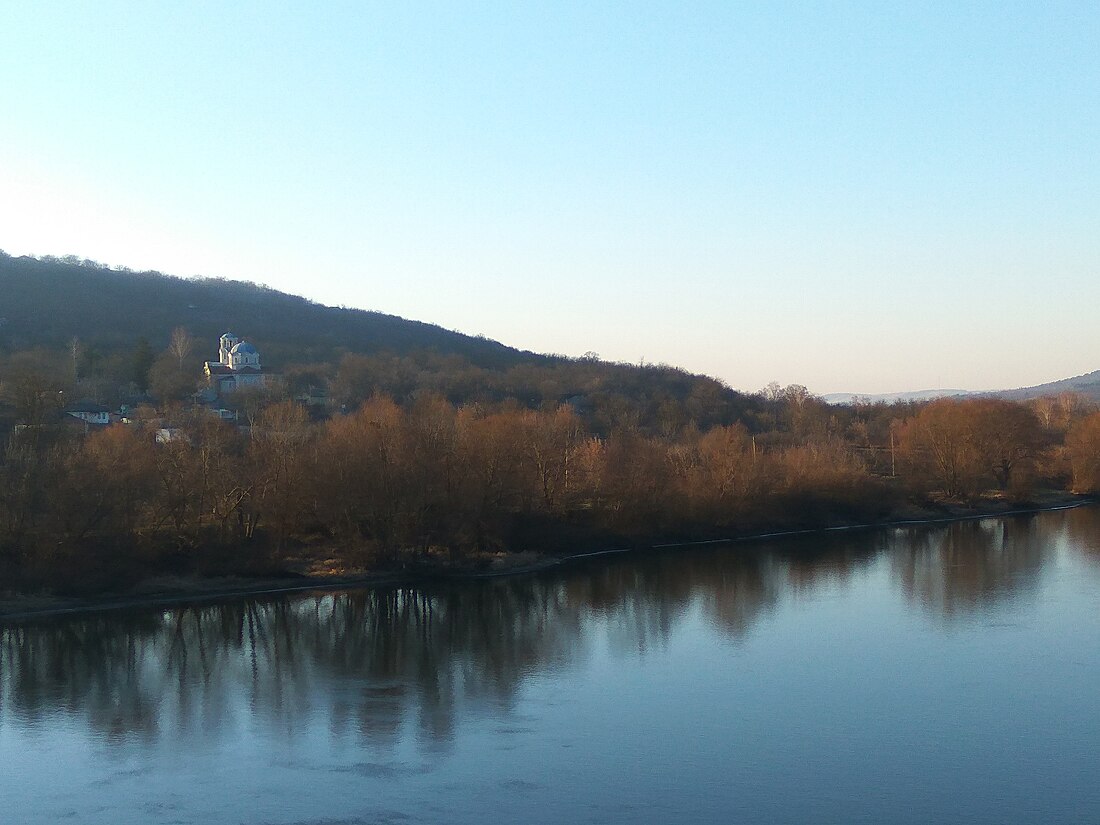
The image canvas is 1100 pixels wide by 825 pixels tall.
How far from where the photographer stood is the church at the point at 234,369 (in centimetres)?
5891

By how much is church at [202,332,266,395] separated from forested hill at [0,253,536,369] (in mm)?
3451

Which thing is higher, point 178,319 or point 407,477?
point 178,319

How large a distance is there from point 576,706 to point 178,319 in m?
76.6

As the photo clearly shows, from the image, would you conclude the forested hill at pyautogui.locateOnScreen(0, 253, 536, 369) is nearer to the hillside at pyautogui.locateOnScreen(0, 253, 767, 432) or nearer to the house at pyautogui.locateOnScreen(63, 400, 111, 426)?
the hillside at pyautogui.locateOnScreen(0, 253, 767, 432)

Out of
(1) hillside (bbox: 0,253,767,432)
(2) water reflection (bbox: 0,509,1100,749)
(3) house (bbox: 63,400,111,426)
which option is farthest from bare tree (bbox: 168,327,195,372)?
(2) water reflection (bbox: 0,509,1100,749)

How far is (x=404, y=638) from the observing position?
19672 millimetres

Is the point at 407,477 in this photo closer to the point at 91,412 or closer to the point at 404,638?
the point at 404,638

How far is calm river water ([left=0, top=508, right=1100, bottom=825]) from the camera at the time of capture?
Answer: 11133 mm

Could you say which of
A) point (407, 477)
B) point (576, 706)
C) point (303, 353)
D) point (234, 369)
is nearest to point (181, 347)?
point (234, 369)

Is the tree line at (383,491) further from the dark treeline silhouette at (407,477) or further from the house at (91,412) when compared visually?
the house at (91,412)

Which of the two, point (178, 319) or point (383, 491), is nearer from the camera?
point (383, 491)

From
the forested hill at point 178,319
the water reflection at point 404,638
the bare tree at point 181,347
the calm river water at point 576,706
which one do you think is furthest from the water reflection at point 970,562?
the forested hill at point 178,319

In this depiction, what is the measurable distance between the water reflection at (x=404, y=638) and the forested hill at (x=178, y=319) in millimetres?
49073

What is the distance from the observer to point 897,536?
33406 mm
